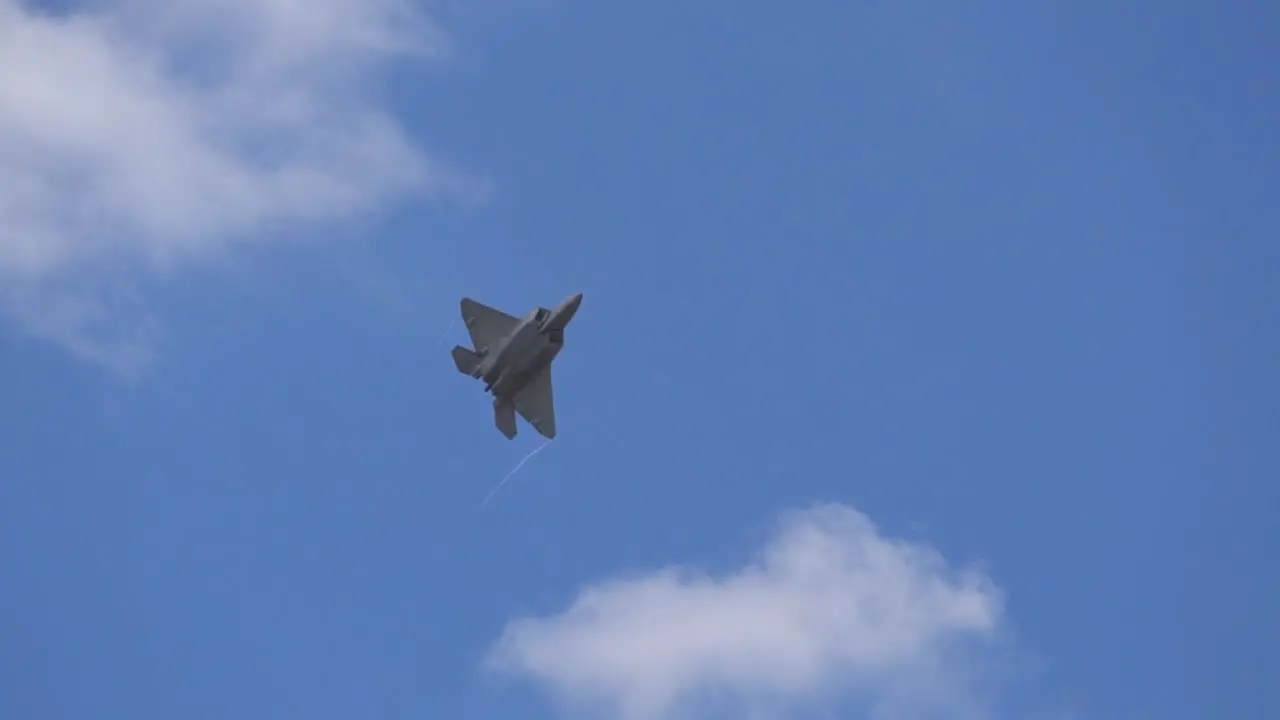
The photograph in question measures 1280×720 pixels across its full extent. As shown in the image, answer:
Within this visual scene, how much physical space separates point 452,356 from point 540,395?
196 inches

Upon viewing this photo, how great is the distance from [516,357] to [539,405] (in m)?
3.95

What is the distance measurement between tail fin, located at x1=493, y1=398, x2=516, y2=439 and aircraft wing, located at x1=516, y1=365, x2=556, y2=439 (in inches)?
15.7

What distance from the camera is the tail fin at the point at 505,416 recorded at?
408 feet

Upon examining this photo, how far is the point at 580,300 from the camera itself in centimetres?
12012

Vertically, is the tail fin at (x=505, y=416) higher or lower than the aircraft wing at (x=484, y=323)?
lower

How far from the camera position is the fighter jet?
121 meters

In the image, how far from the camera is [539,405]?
125 m

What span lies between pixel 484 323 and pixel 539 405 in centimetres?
514

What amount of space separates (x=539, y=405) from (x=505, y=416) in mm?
1810

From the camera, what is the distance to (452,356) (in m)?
123

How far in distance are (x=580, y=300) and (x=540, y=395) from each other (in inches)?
265

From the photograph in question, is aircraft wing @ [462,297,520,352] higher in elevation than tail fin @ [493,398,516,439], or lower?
higher

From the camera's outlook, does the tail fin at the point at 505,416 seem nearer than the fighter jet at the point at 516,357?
No

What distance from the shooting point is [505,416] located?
124562 mm
